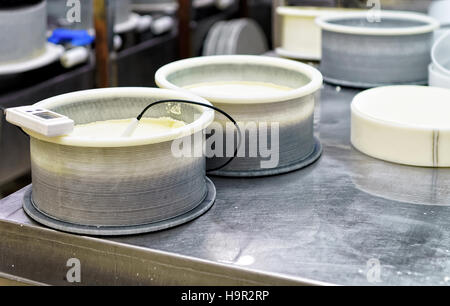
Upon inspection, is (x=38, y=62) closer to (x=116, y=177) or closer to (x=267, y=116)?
(x=267, y=116)

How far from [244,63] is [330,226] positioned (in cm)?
68

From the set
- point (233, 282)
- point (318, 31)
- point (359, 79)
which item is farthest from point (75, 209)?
point (318, 31)

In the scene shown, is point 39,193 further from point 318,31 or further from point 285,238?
point 318,31

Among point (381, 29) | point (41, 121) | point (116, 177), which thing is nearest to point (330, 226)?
point (116, 177)

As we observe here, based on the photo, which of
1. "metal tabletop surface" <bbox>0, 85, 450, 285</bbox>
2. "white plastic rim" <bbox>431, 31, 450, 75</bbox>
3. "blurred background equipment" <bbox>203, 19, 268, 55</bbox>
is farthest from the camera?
"blurred background equipment" <bbox>203, 19, 268, 55</bbox>

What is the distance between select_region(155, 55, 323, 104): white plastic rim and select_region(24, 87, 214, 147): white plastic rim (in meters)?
0.07

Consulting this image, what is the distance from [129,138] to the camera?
1166 millimetres

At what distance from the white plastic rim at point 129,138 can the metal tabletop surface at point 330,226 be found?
0.63 ft

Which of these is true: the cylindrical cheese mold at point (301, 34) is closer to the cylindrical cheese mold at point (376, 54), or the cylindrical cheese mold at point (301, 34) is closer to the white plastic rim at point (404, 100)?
the cylindrical cheese mold at point (376, 54)

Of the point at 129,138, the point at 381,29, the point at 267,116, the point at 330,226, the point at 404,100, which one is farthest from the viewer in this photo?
the point at 381,29

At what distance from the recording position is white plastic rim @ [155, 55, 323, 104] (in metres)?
1.46

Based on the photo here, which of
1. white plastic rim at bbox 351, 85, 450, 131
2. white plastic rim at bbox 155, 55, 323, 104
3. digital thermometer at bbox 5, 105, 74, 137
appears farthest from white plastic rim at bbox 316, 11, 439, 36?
digital thermometer at bbox 5, 105, 74, 137

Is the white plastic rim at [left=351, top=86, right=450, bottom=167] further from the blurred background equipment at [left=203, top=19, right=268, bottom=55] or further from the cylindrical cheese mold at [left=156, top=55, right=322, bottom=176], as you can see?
A: the blurred background equipment at [left=203, top=19, right=268, bottom=55]
